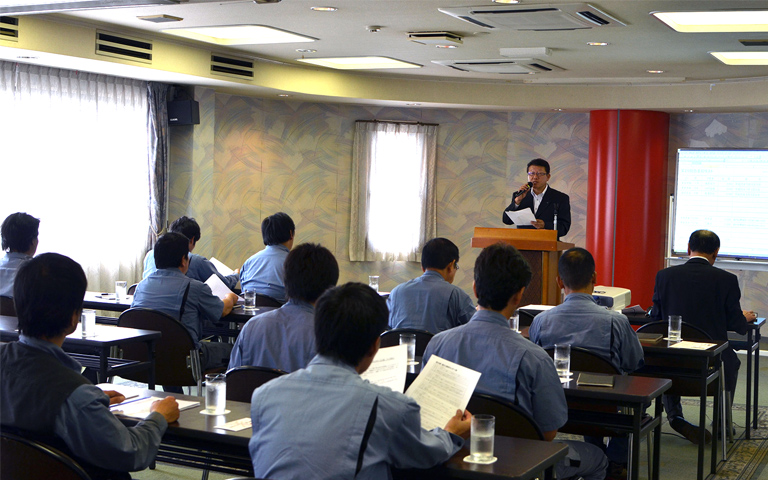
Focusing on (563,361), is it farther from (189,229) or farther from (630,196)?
(630,196)

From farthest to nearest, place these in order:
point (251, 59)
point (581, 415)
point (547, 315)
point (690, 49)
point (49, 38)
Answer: point (251, 59) < point (690, 49) < point (49, 38) < point (547, 315) < point (581, 415)

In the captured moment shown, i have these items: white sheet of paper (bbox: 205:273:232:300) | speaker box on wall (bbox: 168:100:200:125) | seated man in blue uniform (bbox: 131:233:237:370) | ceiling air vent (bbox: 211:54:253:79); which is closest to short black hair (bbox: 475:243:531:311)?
seated man in blue uniform (bbox: 131:233:237:370)

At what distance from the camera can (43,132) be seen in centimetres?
748

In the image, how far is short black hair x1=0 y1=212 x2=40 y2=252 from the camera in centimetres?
521

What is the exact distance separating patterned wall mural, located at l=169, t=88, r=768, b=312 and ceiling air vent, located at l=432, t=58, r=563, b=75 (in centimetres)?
204

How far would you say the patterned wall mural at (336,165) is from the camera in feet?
29.6

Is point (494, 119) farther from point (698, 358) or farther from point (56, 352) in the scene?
point (56, 352)

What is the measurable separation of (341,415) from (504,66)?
659cm

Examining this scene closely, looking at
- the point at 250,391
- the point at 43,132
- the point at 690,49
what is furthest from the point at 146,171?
the point at 250,391

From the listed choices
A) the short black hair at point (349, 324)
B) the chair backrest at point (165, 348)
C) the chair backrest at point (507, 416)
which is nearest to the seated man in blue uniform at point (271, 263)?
the chair backrest at point (165, 348)

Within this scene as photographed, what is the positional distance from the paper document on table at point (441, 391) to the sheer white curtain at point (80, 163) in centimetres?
594

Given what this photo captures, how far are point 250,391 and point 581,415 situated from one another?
1.36 meters

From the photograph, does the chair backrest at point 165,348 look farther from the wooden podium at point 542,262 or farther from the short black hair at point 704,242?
the short black hair at point 704,242

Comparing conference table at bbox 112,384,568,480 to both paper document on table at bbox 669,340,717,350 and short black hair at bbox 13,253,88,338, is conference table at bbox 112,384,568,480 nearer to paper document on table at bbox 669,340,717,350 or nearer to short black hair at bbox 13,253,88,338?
short black hair at bbox 13,253,88,338
